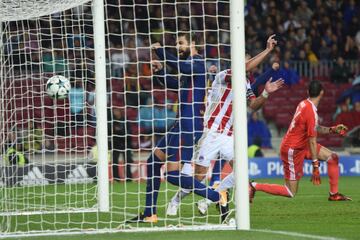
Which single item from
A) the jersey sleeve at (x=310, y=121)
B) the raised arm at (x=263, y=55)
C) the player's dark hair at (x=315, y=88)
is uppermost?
the raised arm at (x=263, y=55)

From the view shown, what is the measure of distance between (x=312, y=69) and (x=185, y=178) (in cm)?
1766

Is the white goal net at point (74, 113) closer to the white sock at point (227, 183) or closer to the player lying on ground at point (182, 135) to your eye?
the player lying on ground at point (182, 135)

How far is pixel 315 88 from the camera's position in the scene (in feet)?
47.7

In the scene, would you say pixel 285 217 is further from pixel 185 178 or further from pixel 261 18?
pixel 261 18

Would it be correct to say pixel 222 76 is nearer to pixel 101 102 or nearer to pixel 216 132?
pixel 216 132

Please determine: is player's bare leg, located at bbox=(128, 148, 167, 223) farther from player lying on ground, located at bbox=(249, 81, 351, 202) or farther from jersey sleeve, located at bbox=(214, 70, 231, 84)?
player lying on ground, located at bbox=(249, 81, 351, 202)

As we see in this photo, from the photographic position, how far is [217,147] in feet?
42.7

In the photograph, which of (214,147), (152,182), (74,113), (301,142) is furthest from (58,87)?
(301,142)

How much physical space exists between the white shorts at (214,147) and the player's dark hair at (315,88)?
6.46 feet

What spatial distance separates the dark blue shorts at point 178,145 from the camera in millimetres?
11852

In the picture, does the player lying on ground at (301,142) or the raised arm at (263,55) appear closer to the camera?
the raised arm at (263,55)

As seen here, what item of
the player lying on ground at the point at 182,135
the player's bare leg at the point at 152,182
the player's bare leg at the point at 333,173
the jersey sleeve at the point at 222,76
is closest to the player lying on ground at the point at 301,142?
the player's bare leg at the point at 333,173

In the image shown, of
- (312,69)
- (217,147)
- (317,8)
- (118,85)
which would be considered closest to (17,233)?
(217,147)

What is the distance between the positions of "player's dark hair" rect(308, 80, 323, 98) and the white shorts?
1.97 meters
